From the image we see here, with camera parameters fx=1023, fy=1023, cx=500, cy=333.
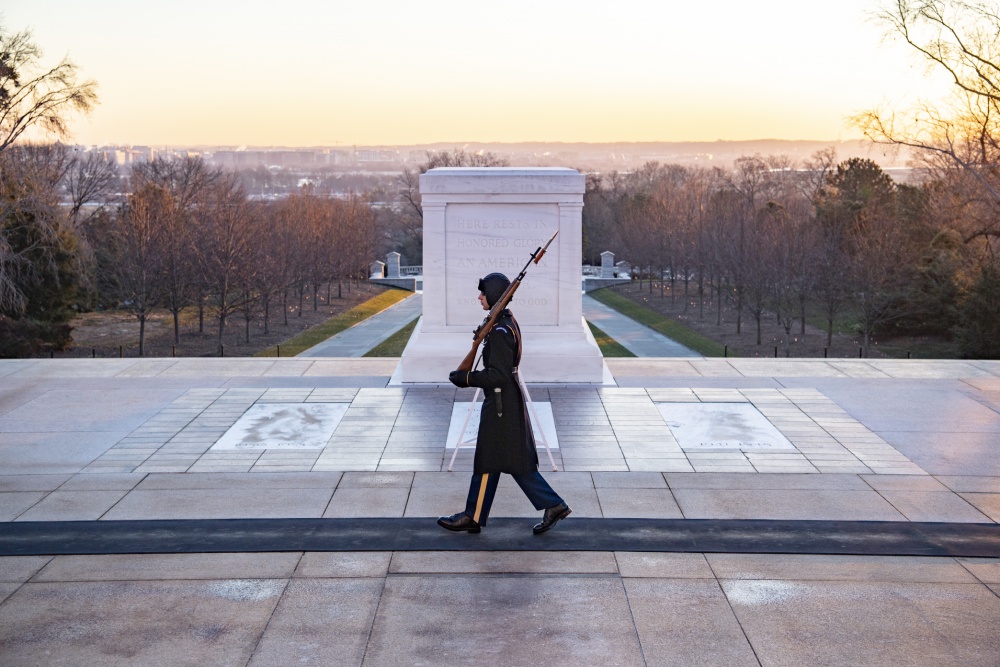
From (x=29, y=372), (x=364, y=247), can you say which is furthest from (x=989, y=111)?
(x=364, y=247)

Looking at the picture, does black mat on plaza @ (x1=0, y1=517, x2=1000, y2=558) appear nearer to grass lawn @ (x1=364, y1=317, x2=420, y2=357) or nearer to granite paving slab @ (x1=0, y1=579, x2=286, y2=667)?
granite paving slab @ (x1=0, y1=579, x2=286, y2=667)

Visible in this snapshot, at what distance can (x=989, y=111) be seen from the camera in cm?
2753

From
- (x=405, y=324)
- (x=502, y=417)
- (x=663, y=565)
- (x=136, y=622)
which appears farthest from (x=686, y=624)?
(x=405, y=324)

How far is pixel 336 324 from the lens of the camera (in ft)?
128

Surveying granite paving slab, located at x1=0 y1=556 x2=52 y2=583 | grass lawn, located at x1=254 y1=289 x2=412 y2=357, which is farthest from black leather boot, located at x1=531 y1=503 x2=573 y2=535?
grass lawn, located at x1=254 y1=289 x2=412 y2=357

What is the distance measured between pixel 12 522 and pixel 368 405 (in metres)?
4.22

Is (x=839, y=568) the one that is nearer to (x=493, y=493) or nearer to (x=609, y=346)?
A: (x=493, y=493)

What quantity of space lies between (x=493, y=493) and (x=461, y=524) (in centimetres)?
33

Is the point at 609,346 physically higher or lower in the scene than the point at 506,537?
lower

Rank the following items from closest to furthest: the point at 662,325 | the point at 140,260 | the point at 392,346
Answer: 1. the point at 392,346
2. the point at 140,260
3. the point at 662,325

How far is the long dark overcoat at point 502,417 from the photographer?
678 cm

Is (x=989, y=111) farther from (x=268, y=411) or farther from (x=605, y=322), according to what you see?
(x=268, y=411)

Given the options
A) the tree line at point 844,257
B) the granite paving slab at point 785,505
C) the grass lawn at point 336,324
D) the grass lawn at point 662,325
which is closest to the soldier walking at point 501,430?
the granite paving slab at point 785,505

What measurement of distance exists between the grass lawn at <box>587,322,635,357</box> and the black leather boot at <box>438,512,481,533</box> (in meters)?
21.9
